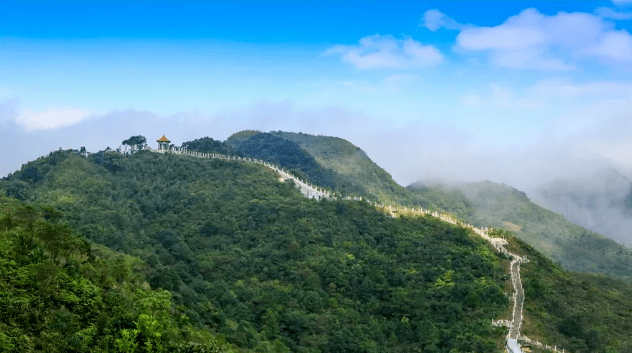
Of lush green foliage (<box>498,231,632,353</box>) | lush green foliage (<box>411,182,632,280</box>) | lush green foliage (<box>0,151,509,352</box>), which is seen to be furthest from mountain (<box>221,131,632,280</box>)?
lush green foliage (<box>498,231,632,353</box>)

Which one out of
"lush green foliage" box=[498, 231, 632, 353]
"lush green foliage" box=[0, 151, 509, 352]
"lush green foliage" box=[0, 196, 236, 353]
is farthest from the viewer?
"lush green foliage" box=[498, 231, 632, 353]

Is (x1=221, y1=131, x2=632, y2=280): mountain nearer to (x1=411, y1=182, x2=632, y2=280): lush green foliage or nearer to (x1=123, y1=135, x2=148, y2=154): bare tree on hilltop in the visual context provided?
(x1=411, y1=182, x2=632, y2=280): lush green foliage

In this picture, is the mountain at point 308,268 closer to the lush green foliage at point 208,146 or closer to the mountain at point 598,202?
the lush green foliage at point 208,146

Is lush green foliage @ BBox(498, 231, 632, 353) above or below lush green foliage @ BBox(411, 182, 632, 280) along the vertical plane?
below

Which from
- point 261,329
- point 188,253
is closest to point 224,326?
point 261,329

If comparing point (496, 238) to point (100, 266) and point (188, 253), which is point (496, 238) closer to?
point (188, 253)

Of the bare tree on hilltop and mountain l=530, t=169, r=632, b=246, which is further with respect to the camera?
mountain l=530, t=169, r=632, b=246

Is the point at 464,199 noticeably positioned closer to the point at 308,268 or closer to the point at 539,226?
the point at 539,226
